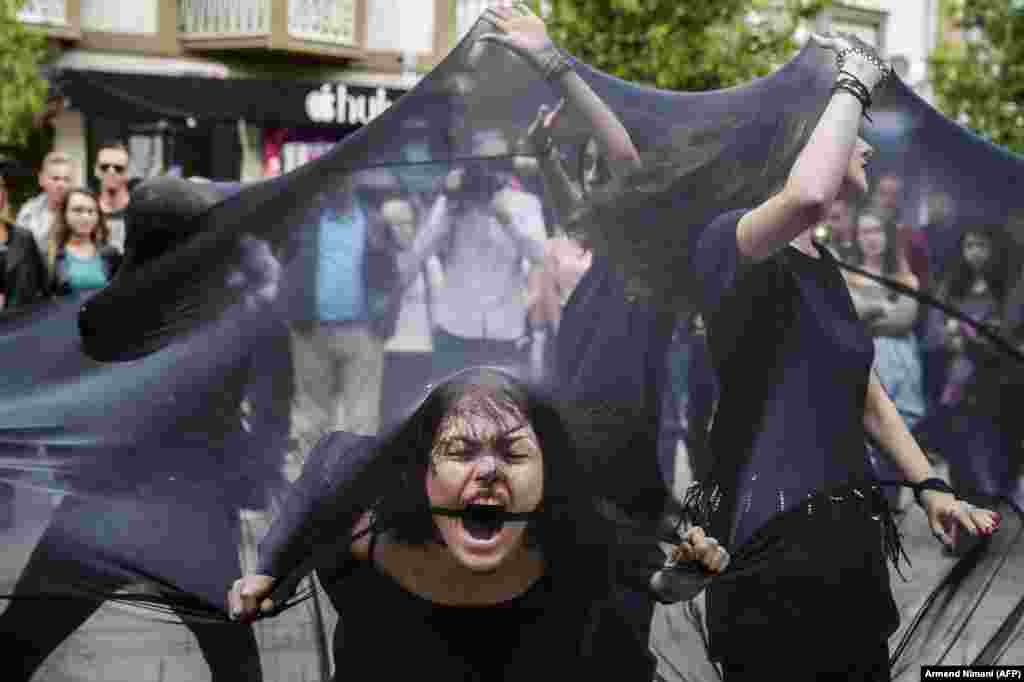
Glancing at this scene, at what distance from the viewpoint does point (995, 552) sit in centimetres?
338

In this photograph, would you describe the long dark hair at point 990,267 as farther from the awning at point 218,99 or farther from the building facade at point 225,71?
the building facade at point 225,71

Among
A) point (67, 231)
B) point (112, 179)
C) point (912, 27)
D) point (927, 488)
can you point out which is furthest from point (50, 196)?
point (912, 27)

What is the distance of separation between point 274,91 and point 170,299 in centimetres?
1468

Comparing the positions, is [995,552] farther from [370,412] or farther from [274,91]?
[274,91]

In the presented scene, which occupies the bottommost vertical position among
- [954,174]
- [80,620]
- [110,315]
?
[80,620]

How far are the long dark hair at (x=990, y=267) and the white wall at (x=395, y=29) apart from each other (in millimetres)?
15450

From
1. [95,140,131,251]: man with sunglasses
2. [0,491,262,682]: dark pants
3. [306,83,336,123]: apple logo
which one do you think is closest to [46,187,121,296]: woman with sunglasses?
[95,140,131,251]: man with sunglasses

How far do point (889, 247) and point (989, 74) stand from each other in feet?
45.4

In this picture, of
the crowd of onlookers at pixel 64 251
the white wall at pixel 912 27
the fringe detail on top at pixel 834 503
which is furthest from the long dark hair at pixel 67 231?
the white wall at pixel 912 27

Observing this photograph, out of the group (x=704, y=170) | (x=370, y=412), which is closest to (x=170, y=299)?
(x=370, y=412)

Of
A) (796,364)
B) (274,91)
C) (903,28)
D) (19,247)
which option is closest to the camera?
(796,364)

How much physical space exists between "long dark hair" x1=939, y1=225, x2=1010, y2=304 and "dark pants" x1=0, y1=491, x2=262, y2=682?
1613 mm

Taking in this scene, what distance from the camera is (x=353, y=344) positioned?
10.5 ft

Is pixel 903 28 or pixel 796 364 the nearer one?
pixel 796 364
